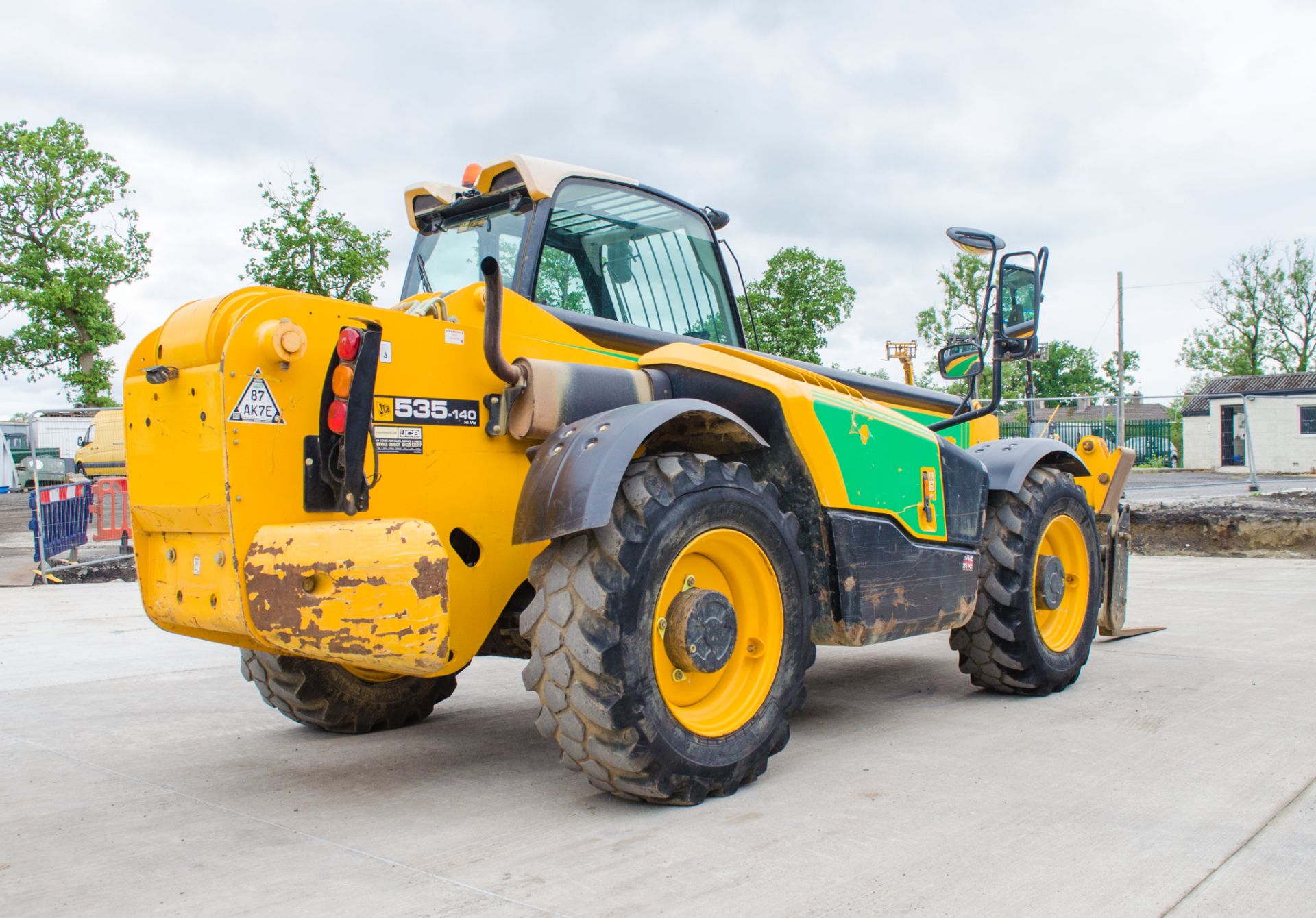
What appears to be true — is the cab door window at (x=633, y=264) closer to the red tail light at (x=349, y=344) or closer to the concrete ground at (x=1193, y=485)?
the red tail light at (x=349, y=344)

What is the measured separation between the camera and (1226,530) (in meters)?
13.9

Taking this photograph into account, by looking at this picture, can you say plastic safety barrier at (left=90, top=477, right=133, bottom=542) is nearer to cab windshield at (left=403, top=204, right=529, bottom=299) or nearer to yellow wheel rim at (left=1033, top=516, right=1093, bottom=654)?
cab windshield at (left=403, top=204, right=529, bottom=299)

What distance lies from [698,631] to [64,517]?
12.4 meters

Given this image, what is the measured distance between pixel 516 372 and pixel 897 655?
414 cm

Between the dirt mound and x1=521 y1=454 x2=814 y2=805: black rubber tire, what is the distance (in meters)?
12.0

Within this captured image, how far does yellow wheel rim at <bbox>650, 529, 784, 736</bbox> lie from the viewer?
376 cm

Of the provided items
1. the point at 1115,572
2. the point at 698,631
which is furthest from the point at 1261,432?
the point at 698,631

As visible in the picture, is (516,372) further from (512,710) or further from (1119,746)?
(1119,746)

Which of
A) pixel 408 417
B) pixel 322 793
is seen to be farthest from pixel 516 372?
pixel 322 793

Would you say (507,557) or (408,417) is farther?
(507,557)

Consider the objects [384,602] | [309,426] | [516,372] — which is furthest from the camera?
[516,372]

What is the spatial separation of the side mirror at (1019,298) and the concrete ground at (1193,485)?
47.5ft

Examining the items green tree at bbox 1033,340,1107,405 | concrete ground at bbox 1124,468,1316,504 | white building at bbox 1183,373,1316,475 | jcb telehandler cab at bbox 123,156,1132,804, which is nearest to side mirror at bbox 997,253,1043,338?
jcb telehandler cab at bbox 123,156,1132,804

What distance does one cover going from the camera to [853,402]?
175 inches
